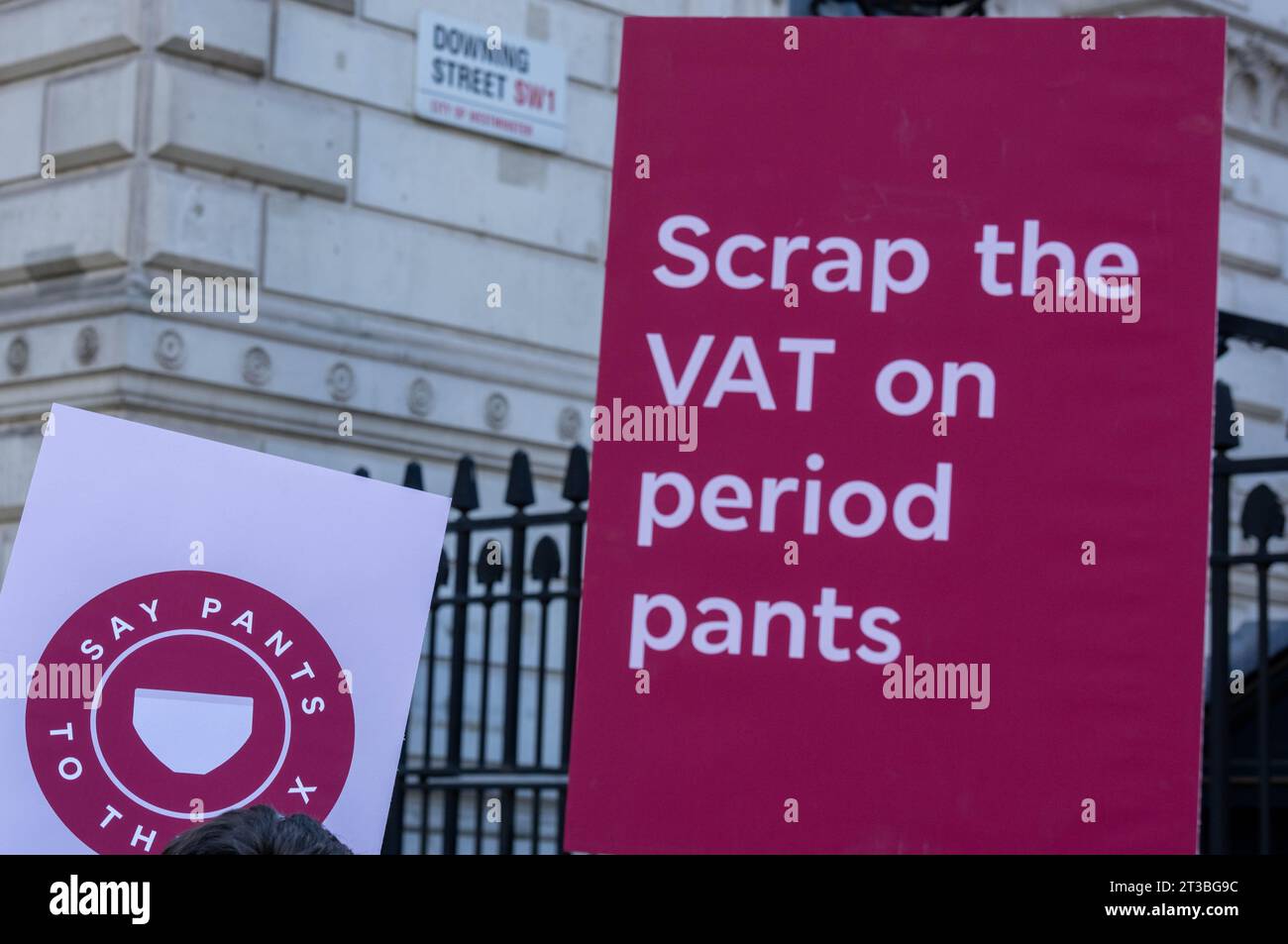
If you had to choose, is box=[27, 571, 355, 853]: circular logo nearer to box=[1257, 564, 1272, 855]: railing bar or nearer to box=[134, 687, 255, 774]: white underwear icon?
box=[134, 687, 255, 774]: white underwear icon

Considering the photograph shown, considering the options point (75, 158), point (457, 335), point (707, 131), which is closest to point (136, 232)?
point (75, 158)

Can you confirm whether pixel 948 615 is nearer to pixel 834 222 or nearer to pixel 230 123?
pixel 834 222

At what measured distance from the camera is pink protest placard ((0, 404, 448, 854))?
271 cm

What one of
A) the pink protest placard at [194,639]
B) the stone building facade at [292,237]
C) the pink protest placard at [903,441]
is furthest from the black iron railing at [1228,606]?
the stone building facade at [292,237]

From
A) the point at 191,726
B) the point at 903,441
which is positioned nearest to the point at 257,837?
the point at 191,726

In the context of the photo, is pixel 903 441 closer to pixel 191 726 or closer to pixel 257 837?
pixel 191 726

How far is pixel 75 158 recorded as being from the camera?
884 centimetres

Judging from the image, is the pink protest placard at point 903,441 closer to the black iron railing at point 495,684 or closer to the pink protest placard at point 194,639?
the pink protest placard at point 194,639

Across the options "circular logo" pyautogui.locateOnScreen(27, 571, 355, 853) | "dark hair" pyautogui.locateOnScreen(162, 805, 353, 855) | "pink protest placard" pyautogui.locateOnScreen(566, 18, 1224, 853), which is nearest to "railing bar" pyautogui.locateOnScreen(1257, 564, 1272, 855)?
"pink protest placard" pyautogui.locateOnScreen(566, 18, 1224, 853)

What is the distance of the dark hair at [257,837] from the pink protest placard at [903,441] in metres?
0.82

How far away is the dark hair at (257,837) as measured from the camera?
1.98 m
